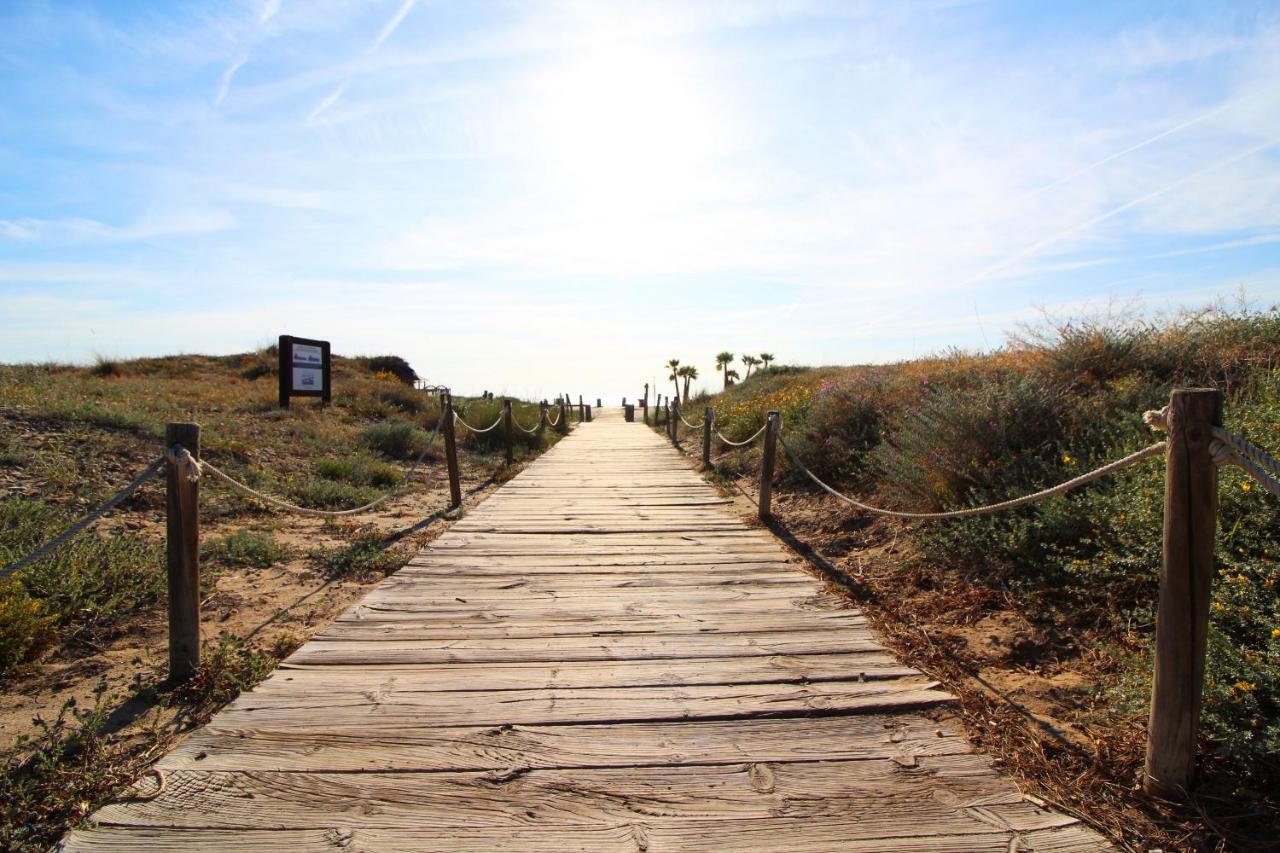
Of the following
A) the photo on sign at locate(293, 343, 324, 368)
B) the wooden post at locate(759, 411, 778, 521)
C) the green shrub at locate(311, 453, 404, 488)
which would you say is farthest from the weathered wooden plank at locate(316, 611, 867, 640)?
the photo on sign at locate(293, 343, 324, 368)

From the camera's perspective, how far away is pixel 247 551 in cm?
578

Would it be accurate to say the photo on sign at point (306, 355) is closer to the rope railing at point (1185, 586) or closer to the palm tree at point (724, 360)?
the rope railing at point (1185, 586)

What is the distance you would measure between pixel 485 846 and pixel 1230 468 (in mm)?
4141

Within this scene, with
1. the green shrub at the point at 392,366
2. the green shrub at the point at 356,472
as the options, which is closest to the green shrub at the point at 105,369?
the green shrub at the point at 392,366

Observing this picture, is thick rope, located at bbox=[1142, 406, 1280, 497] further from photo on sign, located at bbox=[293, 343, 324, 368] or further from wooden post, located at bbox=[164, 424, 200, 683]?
photo on sign, located at bbox=[293, 343, 324, 368]

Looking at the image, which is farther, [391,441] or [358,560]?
[391,441]

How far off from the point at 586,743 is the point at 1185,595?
2.24 meters

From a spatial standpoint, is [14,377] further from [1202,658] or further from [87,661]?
[1202,658]

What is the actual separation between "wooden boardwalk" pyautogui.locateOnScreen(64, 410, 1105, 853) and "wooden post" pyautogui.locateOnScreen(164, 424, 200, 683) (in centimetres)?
48

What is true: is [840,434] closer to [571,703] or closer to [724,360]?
[571,703]

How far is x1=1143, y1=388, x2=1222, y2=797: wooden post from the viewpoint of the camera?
2.42m

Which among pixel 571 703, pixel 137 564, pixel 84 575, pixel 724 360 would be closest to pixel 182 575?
pixel 84 575

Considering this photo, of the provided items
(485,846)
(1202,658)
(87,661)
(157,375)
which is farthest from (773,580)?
(157,375)

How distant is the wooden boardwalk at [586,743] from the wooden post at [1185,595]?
0.47 m
